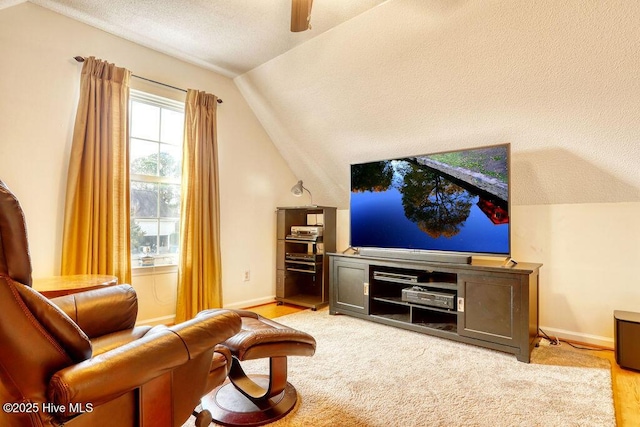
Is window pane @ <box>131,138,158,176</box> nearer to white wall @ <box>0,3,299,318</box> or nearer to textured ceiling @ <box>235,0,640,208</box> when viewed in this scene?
white wall @ <box>0,3,299,318</box>

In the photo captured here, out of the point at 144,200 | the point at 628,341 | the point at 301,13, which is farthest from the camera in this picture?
the point at 144,200

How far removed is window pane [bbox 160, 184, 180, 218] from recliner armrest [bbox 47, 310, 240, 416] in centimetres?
236

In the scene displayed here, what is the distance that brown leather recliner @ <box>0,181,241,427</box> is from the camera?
34.6 inches

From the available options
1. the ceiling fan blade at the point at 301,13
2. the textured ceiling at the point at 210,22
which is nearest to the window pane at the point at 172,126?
the textured ceiling at the point at 210,22

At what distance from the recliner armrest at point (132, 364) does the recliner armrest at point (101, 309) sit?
747 mm

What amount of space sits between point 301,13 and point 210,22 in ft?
3.86

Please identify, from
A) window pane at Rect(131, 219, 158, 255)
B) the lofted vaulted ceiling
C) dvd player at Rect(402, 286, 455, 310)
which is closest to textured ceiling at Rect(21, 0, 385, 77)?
the lofted vaulted ceiling

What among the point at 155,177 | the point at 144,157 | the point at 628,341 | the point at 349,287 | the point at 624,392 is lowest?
the point at 624,392

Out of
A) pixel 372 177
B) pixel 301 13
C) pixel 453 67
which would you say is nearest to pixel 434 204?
pixel 372 177

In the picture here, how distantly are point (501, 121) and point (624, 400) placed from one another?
1980 mm

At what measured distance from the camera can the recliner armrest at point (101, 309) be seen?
1.59 meters

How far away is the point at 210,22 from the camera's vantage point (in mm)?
2682

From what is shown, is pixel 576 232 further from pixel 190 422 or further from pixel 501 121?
pixel 190 422

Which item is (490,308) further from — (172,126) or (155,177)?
(172,126)
